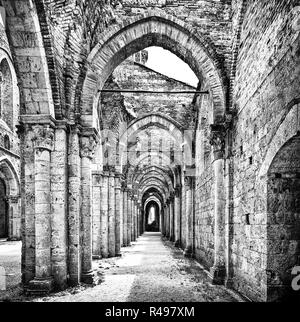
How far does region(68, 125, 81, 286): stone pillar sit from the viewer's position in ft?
22.6

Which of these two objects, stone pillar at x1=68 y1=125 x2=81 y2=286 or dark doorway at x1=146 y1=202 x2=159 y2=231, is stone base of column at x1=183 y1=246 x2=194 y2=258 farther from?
dark doorway at x1=146 y1=202 x2=159 y2=231

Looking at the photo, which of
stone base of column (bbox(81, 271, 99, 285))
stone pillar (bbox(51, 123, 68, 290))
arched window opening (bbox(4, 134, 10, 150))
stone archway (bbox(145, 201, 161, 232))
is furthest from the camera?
stone archway (bbox(145, 201, 161, 232))

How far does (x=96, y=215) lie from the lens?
12.1 m

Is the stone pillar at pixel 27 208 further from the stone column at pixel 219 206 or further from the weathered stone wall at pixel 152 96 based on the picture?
the weathered stone wall at pixel 152 96

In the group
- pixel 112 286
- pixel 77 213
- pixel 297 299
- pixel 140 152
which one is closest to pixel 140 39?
pixel 77 213

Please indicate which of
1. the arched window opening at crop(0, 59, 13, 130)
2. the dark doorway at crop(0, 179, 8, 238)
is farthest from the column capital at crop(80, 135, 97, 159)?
the dark doorway at crop(0, 179, 8, 238)

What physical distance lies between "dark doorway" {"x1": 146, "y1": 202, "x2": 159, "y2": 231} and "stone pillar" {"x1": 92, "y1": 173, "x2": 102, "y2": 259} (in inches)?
1409

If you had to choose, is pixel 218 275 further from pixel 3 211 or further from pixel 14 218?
pixel 3 211

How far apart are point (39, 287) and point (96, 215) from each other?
19.3 ft

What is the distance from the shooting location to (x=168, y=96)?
13992 millimetres

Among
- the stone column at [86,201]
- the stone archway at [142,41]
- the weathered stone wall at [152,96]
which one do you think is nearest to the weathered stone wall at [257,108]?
the stone archway at [142,41]

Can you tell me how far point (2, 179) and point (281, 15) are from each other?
19.1 meters

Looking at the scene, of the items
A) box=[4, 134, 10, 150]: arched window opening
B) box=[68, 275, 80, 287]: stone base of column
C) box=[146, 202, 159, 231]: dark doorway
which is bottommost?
box=[146, 202, 159, 231]: dark doorway
